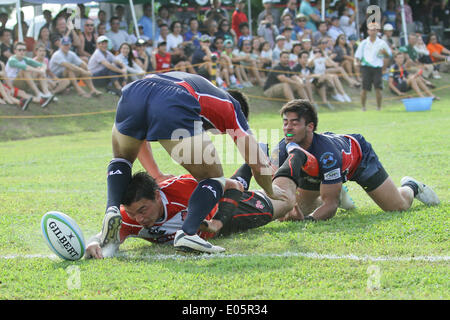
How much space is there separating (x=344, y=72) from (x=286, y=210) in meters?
16.3

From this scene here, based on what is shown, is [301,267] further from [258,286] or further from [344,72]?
[344,72]

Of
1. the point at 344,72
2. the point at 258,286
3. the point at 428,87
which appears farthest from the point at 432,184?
the point at 428,87

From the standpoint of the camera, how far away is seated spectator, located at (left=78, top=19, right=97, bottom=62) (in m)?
16.7

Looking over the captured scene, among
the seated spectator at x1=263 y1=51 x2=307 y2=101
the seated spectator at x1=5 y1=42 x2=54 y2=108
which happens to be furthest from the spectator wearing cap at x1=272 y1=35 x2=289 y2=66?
the seated spectator at x1=5 y1=42 x2=54 y2=108

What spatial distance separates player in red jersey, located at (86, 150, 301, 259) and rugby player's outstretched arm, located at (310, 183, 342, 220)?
0.33 metres

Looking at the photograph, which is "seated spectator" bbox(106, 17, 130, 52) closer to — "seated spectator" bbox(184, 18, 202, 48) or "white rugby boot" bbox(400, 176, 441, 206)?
"seated spectator" bbox(184, 18, 202, 48)

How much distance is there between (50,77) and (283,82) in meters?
6.71

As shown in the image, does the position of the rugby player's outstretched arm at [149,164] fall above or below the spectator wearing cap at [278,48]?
above

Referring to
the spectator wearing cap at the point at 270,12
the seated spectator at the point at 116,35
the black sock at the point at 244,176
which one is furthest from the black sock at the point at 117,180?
the spectator wearing cap at the point at 270,12

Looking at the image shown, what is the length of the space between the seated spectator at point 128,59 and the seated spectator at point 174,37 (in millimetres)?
1570

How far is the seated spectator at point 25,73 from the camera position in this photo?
573 inches

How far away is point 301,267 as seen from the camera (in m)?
4.05

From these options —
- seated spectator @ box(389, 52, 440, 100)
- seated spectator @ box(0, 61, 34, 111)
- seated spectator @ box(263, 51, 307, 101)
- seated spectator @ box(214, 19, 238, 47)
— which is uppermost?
seated spectator @ box(214, 19, 238, 47)

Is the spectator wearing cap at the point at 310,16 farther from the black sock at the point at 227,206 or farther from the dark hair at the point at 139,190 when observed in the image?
the dark hair at the point at 139,190
